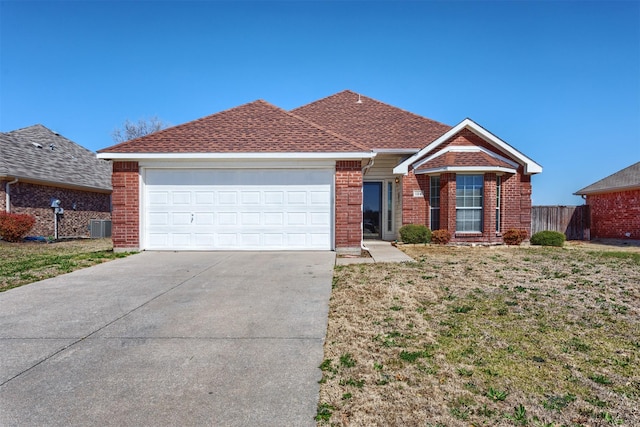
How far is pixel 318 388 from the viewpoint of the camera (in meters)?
3.28

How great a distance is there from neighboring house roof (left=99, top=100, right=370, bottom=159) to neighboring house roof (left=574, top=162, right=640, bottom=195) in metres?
14.5

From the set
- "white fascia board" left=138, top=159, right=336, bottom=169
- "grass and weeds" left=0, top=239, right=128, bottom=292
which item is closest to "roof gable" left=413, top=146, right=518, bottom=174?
"white fascia board" left=138, top=159, right=336, bottom=169

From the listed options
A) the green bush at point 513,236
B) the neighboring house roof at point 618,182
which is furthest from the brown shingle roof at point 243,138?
the neighboring house roof at point 618,182

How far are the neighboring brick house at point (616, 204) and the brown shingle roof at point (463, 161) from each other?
27.3 ft

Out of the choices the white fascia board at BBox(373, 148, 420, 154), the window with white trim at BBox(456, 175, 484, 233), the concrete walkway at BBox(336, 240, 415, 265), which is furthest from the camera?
the white fascia board at BBox(373, 148, 420, 154)

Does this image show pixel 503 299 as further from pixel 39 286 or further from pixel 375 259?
pixel 39 286

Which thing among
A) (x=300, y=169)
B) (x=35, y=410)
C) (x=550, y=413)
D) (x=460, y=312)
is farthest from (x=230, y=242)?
(x=550, y=413)

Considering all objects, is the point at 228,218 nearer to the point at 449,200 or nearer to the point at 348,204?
the point at 348,204

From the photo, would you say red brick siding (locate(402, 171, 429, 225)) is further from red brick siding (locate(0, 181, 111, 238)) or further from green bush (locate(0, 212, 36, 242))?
red brick siding (locate(0, 181, 111, 238))

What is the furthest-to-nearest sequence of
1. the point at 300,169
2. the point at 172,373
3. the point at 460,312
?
the point at 300,169 → the point at 460,312 → the point at 172,373

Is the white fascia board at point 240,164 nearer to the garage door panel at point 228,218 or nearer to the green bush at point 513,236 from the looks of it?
the garage door panel at point 228,218

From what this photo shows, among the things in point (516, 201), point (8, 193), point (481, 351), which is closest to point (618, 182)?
point (516, 201)

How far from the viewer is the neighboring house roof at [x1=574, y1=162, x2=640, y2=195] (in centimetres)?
1776

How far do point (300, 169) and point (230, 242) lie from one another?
9.99 ft
